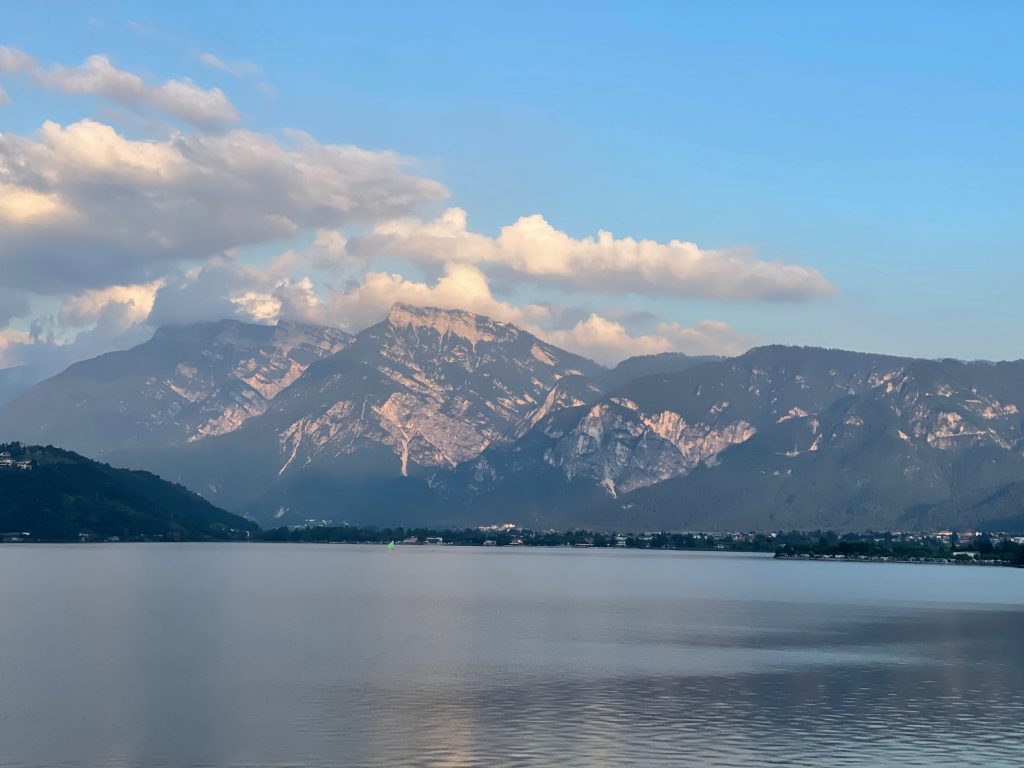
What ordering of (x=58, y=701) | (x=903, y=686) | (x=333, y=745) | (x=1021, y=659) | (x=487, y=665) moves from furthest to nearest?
(x=1021, y=659)
(x=487, y=665)
(x=903, y=686)
(x=58, y=701)
(x=333, y=745)

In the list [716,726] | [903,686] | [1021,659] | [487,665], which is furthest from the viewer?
[1021,659]

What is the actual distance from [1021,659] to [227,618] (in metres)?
99.3

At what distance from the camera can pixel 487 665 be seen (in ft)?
420

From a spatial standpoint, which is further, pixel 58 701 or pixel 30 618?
pixel 30 618

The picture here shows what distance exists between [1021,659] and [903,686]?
30.1 metres

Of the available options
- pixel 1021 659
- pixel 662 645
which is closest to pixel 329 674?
pixel 662 645

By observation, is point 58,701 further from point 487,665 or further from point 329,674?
point 487,665

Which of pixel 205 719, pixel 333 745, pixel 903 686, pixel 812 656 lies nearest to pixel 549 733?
pixel 333 745

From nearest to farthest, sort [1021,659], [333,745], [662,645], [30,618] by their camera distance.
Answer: [333,745], [1021,659], [662,645], [30,618]

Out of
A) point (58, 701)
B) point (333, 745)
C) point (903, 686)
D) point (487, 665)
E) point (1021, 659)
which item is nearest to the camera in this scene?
point (333, 745)

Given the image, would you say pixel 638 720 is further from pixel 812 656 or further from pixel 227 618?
pixel 227 618

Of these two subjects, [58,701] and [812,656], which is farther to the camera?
[812,656]

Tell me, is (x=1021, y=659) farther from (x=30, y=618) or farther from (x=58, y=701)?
(x=30, y=618)

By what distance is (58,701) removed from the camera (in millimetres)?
101125
